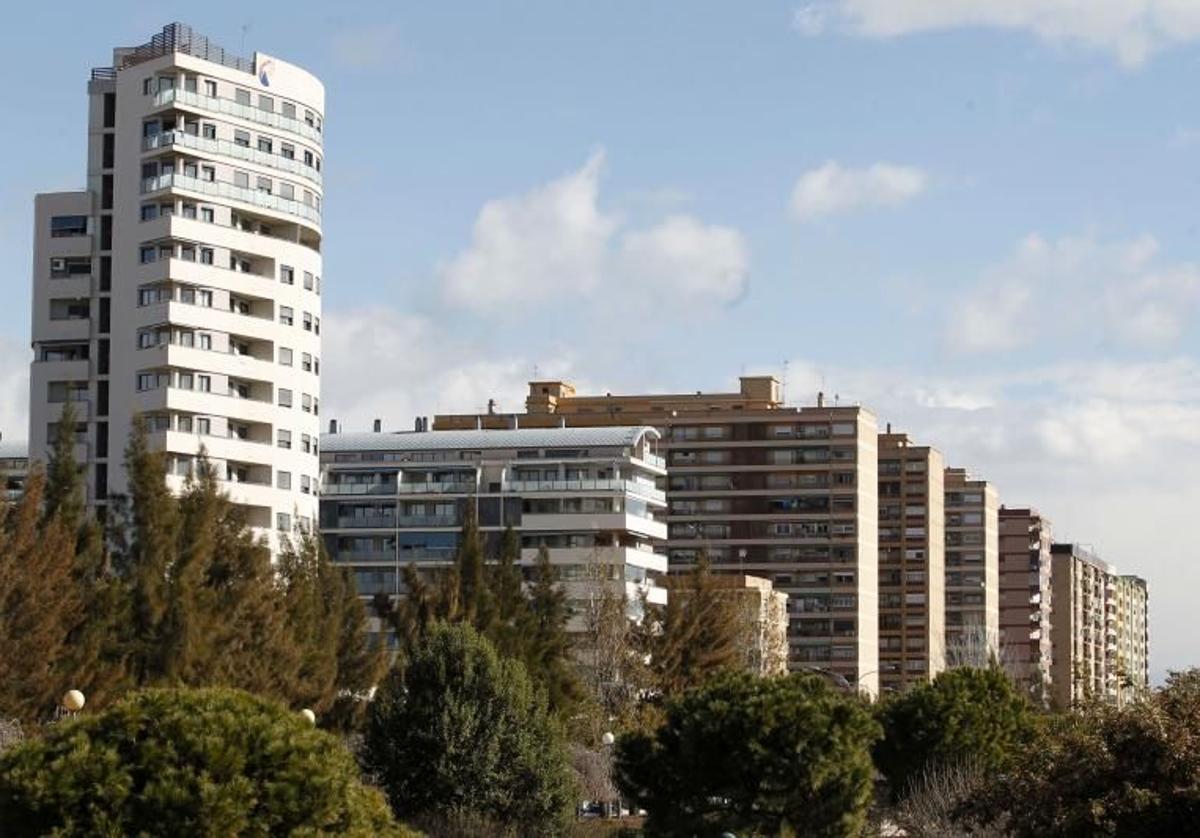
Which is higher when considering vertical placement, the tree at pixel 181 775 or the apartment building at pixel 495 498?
the apartment building at pixel 495 498

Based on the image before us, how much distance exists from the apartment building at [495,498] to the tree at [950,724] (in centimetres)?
4695

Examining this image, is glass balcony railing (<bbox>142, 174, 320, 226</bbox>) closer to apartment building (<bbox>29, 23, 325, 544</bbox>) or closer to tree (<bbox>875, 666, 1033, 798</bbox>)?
apartment building (<bbox>29, 23, 325, 544</bbox>)

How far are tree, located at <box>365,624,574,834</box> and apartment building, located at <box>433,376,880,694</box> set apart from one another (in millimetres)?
96317

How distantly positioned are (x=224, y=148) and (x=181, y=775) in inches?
2637

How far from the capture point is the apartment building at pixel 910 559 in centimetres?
16125

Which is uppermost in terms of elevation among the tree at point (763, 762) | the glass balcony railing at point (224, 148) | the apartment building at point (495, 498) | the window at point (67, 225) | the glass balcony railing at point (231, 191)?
the glass balcony railing at point (224, 148)

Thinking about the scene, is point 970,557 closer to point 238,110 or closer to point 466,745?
point 238,110

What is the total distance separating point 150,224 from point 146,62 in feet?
21.7

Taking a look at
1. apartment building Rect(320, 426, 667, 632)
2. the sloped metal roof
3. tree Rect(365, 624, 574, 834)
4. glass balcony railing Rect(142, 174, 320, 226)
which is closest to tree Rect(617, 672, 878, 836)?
tree Rect(365, 624, 574, 834)

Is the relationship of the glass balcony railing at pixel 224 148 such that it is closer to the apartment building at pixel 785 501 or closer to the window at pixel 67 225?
the window at pixel 67 225

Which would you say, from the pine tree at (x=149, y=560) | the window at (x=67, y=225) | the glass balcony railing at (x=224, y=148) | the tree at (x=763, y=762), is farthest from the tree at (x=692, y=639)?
the tree at (x=763, y=762)

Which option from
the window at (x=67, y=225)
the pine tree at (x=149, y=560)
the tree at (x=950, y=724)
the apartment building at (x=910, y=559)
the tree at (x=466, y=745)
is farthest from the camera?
the apartment building at (x=910, y=559)

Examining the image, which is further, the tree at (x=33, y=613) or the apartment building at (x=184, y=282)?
the apartment building at (x=184, y=282)

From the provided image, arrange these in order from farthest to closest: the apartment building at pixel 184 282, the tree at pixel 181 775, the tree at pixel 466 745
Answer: the apartment building at pixel 184 282
the tree at pixel 466 745
the tree at pixel 181 775
